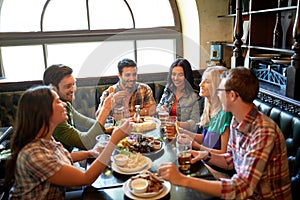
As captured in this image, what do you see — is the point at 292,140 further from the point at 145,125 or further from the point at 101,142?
the point at 101,142

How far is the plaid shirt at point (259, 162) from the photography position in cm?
108

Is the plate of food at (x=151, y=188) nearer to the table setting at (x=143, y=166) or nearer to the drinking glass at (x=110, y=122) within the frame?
the table setting at (x=143, y=166)

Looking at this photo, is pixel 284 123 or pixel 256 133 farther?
pixel 284 123

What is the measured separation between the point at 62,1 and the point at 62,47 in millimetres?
604

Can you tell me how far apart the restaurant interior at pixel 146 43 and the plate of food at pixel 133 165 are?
3.75ft

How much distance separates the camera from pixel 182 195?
1.15 m

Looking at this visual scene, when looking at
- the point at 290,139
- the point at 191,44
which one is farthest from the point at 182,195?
the point at 191,44

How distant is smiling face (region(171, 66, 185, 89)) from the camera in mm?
2424

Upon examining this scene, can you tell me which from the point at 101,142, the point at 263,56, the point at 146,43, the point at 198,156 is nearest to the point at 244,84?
the point at 198,156

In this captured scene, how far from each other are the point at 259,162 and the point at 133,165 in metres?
0.59

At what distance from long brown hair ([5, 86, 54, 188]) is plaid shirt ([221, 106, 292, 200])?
0.81m

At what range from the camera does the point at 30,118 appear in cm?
116

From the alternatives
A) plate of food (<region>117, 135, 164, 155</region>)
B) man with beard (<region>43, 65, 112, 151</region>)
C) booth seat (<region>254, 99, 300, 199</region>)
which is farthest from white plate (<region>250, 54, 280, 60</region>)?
man with beard (<region>43, 65, 112, 151</region>)

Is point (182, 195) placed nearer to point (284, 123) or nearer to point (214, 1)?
point (284, 123)
